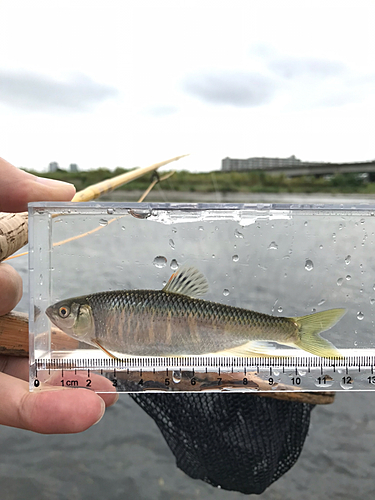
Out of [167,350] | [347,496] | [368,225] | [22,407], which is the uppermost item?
[368,225]

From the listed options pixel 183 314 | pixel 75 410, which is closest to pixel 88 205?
pixel 183 314

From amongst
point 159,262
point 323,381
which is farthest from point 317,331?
point 159,262

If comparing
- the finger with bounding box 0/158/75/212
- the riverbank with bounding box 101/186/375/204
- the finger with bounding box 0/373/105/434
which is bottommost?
the finger with bounding box 0/373/105/434

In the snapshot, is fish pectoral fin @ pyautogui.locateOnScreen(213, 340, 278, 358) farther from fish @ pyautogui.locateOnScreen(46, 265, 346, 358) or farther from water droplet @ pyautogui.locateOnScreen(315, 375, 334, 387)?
water droplet @ pyautogui.locateOnScreen(315, 375, 334, 387)

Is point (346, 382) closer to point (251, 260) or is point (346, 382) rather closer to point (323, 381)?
point (323, 381)

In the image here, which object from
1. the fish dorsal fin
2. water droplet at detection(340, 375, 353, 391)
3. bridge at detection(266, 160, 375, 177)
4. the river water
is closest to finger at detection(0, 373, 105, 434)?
the river water

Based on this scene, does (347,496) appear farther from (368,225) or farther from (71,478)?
(368,225)
